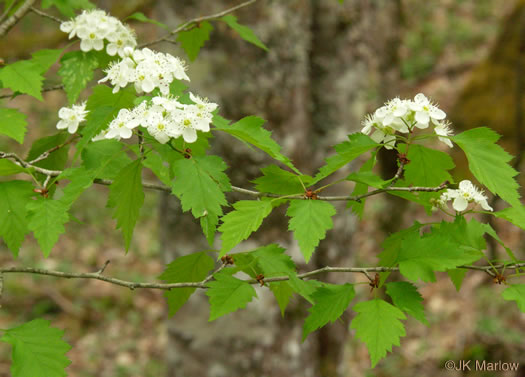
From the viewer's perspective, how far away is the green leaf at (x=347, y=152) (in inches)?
50.6

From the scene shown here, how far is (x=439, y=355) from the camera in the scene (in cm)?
494

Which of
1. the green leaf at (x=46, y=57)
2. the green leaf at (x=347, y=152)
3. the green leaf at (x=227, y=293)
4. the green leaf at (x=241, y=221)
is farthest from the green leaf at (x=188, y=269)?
the green leaf at (x=46, y=57)

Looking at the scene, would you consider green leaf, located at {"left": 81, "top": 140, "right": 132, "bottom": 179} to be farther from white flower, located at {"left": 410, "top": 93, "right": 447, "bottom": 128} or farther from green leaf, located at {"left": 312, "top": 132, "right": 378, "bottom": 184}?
white flower, located at {"left": 410, "top": 93, "right": 447, "bottom": 128}

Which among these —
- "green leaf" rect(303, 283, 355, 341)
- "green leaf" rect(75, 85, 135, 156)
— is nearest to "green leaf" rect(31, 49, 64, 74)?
"green leaf" rect(75, 85, 135, 156)

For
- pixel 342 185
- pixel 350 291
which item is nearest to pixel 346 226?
pixel 342 185

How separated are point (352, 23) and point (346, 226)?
1.57 m

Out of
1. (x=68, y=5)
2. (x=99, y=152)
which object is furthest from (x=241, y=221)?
(x=68, y=5)

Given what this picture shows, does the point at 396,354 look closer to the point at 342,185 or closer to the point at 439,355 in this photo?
the point at 439,355

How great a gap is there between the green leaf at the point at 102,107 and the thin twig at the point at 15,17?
0.59 m

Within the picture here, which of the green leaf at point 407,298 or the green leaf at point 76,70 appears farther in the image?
the green leaf at point 76,70

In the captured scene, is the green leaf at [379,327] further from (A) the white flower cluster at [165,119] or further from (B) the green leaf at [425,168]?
(A) the white flower cluster at [165,119]

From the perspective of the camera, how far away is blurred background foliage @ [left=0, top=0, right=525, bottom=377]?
335cm

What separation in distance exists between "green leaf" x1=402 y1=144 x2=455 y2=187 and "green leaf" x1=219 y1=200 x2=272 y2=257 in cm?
45

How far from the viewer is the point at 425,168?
1.47 meters
